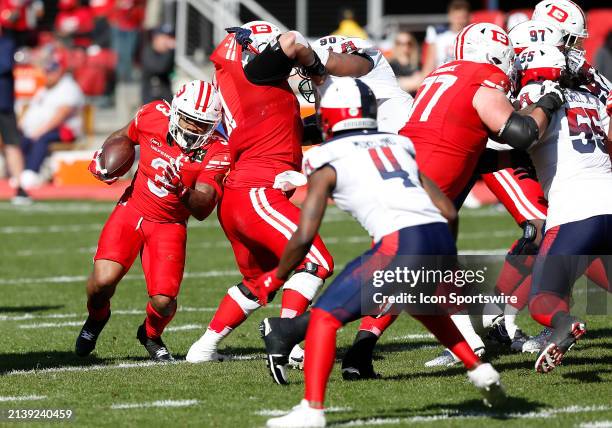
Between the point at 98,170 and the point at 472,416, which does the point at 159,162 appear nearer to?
the point at 98,170

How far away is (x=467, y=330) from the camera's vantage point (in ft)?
23.8

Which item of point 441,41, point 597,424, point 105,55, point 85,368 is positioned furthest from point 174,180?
point 105,55

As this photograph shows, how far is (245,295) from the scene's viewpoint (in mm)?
7250

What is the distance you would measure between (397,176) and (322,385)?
3.11 feet

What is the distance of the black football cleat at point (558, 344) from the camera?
20.4 ft

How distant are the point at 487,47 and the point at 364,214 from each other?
5.25 feet

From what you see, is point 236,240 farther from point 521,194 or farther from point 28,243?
point 28,243

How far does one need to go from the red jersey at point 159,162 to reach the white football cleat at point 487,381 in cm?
228

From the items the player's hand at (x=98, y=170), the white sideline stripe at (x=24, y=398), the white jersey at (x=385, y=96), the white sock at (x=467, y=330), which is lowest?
the white sock at (x=467, y=330)

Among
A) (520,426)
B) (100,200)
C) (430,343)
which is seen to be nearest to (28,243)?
(100,200)

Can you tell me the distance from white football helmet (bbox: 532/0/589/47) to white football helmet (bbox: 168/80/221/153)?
1926 millimetres

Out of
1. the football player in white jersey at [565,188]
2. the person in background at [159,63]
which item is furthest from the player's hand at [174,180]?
the person in background at [159,63]

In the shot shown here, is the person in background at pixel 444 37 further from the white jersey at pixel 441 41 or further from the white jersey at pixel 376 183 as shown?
the white jersey at pixel 376 183

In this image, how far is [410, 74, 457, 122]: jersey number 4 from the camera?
668 cm
